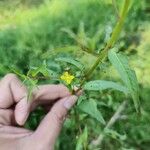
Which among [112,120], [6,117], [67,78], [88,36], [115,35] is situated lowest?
[112,120]

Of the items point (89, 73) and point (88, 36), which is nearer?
point (89, 73)

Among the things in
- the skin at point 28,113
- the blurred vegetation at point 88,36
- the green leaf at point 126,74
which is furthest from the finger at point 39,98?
the blurred vegetation at point 88,36

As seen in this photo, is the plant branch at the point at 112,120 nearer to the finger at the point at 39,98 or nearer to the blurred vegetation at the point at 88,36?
the blurred vegetation at the point at 88,36

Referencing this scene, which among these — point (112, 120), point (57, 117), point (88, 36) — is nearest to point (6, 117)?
point (57, 117)

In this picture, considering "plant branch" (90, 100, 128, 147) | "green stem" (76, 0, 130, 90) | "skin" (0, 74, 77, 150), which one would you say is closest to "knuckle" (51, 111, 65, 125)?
"skin" (0, 74, 77, 150)

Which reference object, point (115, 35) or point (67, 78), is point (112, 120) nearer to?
point (67, 78)

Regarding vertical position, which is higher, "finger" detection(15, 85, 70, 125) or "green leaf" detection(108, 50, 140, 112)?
"green leaf" detection(108, 50, 140, 112)

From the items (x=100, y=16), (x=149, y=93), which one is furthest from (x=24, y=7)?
(x=149, y=93)

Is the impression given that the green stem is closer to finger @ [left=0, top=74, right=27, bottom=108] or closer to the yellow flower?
the yellow flower
